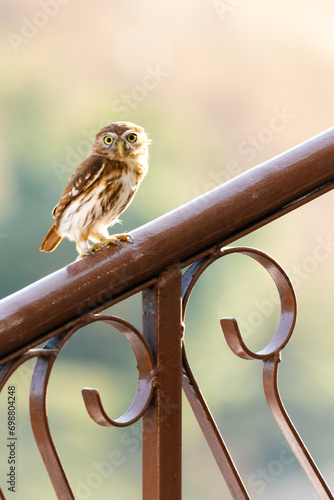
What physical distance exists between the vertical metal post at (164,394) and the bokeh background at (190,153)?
542cm

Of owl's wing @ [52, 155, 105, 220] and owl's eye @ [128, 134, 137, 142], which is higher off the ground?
owl's eye @ [128, 134, 137, 142]

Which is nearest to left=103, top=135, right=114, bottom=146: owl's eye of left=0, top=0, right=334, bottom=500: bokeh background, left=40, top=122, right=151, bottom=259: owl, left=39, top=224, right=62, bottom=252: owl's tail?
left=40, top=122, right=151, bottom=259: owl

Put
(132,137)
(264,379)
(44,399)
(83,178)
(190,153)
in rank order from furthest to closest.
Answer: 1. (190,153)
2. (132,137)
3. (83,178)
4. (264,379)
5. (44,399)

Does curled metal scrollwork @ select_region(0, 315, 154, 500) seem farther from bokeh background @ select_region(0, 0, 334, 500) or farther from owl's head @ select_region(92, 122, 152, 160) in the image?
bokeh background @ select_region(0, 0, 334, 500)

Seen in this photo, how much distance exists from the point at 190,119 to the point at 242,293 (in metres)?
1.65

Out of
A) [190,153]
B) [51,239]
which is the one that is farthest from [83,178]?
[190,153]

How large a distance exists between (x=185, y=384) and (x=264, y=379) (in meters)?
0.08

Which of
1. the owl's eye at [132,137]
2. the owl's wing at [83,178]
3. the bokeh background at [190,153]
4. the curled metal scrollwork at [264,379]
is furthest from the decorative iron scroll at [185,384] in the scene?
the bokeh background at [190,153]

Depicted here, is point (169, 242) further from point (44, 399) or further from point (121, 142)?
point (121, 142)

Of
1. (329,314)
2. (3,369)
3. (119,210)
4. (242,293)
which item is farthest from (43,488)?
(3,369)

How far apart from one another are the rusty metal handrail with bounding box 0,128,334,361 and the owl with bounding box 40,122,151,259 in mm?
430

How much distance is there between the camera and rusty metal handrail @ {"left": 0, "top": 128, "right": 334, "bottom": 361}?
1.81ft

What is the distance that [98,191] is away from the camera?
105cm

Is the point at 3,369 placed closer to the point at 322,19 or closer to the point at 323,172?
the point at 323,172
